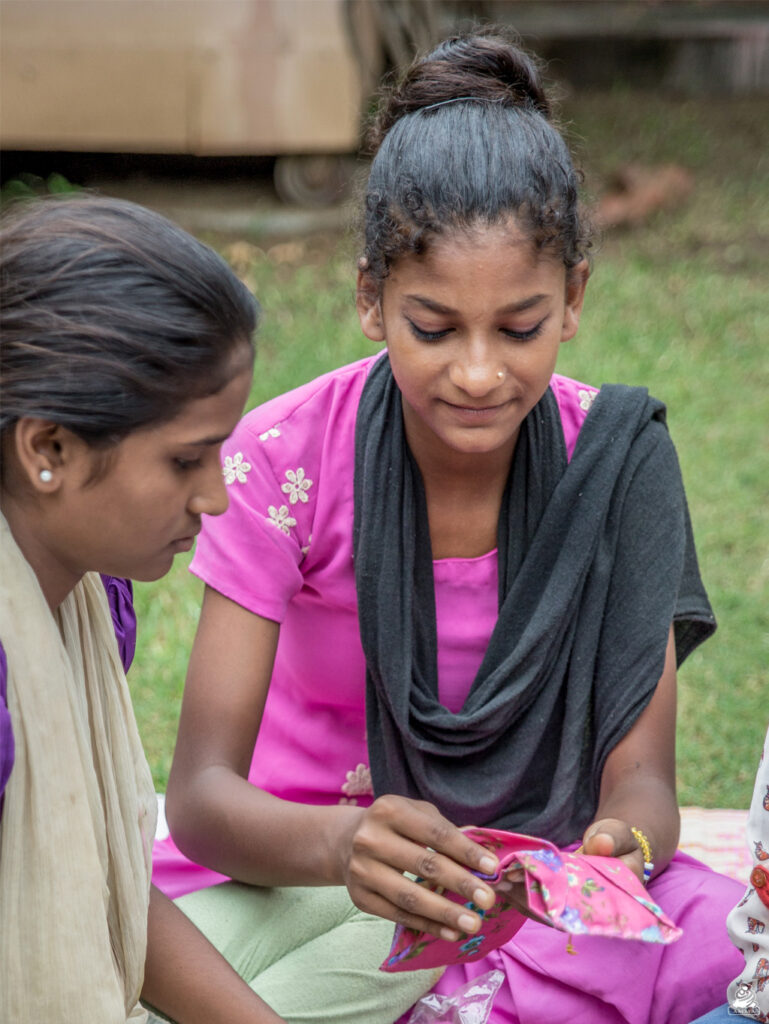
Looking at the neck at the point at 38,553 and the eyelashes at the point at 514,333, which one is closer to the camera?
the neck at the point at 38,553

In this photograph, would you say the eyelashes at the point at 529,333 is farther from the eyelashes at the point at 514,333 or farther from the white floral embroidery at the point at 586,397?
the white floral embroidery at the point at 586,397

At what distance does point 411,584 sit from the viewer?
2.41m

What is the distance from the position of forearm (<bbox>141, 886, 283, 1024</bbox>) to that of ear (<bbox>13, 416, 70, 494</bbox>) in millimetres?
745

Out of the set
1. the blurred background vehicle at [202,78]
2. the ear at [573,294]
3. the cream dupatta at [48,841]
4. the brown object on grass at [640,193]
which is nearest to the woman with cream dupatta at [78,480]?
the cream dupatta at [48,841]

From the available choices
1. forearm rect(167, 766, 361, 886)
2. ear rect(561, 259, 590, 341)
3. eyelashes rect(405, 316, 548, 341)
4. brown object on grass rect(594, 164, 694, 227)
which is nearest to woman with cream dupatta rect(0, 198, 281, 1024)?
forearm rect(167, 766, 361, 886)

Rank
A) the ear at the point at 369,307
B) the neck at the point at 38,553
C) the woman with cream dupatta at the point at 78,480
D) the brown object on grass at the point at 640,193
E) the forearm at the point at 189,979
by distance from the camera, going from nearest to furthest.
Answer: the woman with cream dupatta at the point at 78,480, the neck at the point at 38,553, the forearm at the point at 189,979, the ear at the point at 369,307, the brown object on grass at the point at 640,193

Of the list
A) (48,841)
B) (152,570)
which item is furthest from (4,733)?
(152,570)

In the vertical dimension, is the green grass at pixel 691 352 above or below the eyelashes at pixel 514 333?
below

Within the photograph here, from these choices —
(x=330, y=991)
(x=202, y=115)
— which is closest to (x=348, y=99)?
(x=202, y=115)

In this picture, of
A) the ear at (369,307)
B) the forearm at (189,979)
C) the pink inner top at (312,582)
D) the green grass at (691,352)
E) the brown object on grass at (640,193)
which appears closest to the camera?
the forearm at (189,979)

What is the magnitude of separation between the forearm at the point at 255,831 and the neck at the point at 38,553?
1.77 ft

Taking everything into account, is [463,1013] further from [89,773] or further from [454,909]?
[89,773]

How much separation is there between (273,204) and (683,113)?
3291 millimetres

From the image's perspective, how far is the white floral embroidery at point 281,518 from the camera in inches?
95.7
